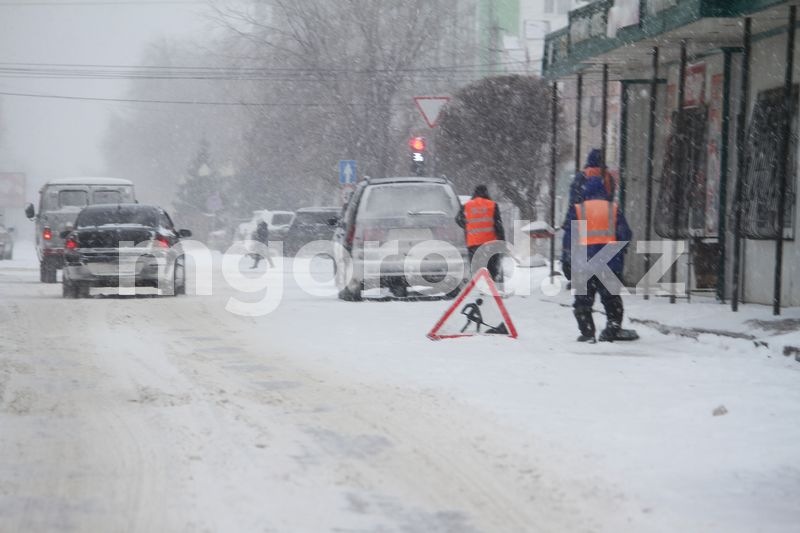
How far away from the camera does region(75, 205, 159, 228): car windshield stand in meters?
21.4

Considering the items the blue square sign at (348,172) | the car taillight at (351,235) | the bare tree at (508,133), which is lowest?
the car taillight at (351,235)

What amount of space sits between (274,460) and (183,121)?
4481 inches

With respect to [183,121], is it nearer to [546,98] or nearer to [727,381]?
[546,98]

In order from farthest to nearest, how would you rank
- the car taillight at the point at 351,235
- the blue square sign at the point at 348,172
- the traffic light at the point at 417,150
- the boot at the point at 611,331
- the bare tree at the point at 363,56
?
1. the bare tree at the point at 363,56
2. the blue square sign at the point at 348,172
3. the traffic light at the point at 417,150
4. the car taillight at the point at 351,235
5. the boot at the point at 611,331

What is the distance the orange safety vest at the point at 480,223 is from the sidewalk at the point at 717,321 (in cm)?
180

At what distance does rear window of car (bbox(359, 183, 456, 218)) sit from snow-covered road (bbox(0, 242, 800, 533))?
513 centimetres

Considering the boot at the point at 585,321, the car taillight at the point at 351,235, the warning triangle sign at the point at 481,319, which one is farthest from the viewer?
the car taillight at the point at 351,235

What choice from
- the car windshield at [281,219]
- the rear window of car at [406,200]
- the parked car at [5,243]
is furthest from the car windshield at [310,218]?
the rear window of car at [406,200]

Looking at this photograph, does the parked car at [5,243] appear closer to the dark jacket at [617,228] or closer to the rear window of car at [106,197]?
the rear window of car at [106,197]

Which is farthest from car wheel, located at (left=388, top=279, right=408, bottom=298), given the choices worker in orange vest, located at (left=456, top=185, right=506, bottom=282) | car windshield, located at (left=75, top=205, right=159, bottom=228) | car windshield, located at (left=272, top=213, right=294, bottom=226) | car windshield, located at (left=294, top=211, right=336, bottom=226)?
car windshield, located at (left=272, top=213, right=294, bottom=226)

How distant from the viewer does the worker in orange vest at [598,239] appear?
41.6 ft

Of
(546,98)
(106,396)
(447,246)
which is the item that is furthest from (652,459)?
(546,98)

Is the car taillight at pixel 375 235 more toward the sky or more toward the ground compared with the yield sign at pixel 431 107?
more toward the ground

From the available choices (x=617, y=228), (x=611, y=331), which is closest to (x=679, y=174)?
(x=617, y=228)
